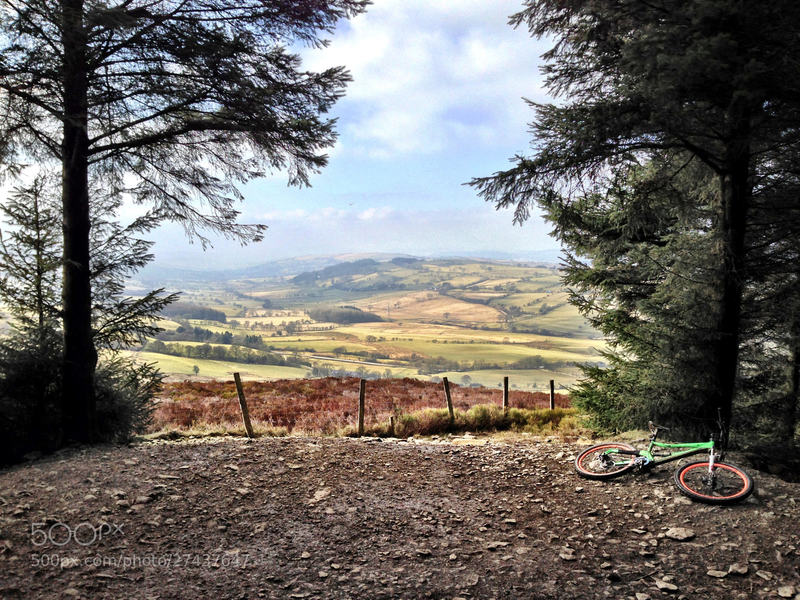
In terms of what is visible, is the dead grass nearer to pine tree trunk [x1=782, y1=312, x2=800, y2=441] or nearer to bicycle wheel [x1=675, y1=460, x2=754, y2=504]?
pine tree trunk [x1=782, y1=312, x2=800, y2=441]

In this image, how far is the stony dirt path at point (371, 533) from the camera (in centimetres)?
375

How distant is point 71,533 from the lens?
14.6 feet

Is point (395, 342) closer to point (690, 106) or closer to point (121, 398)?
point (121, 398)

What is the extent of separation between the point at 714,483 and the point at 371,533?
4214 millimetres

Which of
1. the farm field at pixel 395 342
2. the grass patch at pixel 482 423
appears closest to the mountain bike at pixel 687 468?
the grass patch at pixel 482 423

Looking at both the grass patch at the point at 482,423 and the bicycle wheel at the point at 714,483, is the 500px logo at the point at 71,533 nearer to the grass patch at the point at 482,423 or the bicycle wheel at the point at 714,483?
the grass patch at the point at 482,423

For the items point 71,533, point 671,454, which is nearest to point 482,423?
point 671,454

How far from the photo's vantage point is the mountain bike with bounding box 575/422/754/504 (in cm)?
502

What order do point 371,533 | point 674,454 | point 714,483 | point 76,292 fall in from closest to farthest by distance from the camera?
1. point 371,533
2. point 714,483
3. point 674,454
4. point 76,292

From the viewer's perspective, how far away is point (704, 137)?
21.0 ft

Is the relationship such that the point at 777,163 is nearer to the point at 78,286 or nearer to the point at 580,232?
the point at 580,232

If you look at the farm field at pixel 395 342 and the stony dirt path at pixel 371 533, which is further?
the farm field at pixel 395 342

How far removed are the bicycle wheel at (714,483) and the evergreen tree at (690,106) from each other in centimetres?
240

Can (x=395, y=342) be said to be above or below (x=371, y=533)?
below
